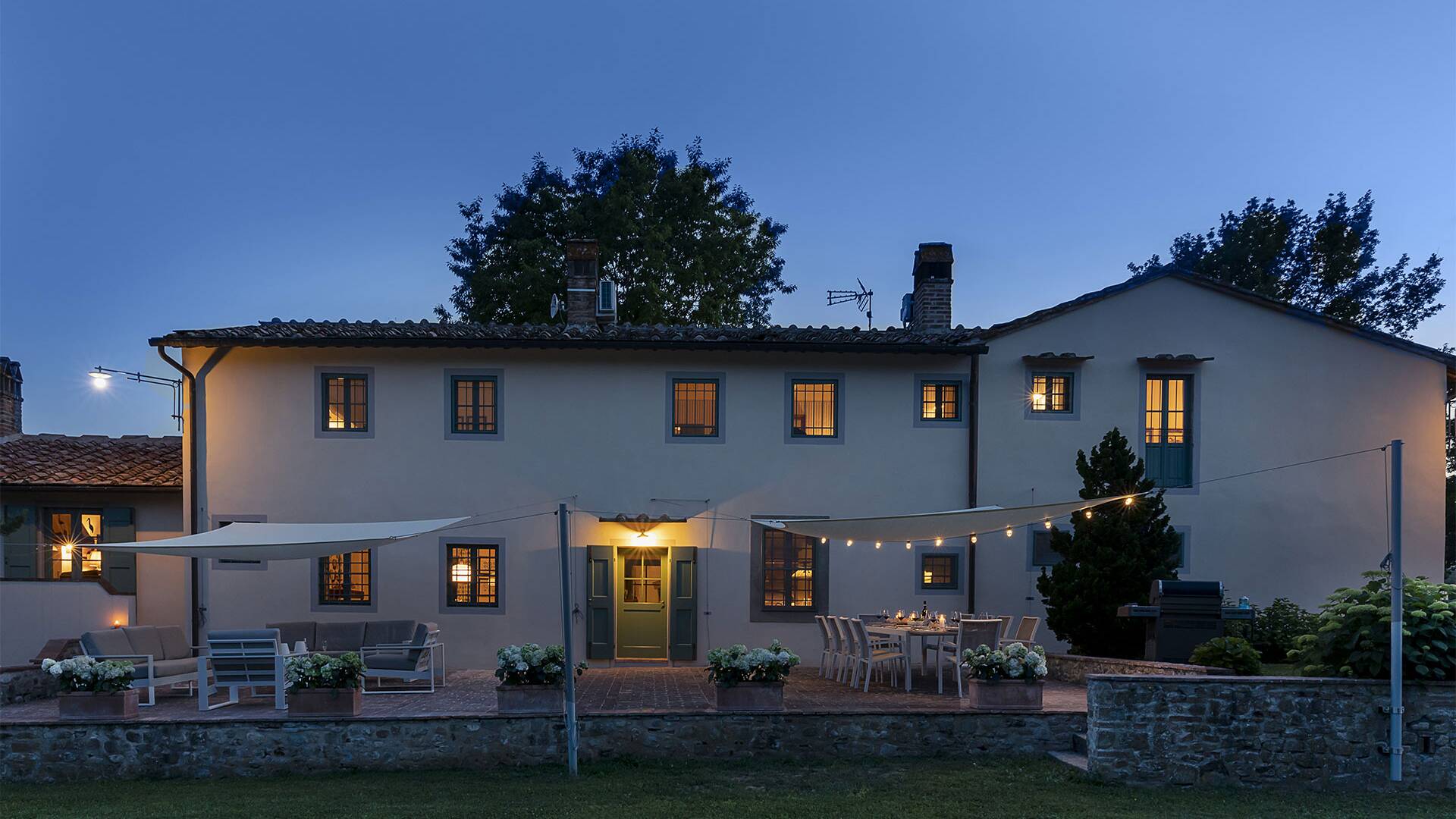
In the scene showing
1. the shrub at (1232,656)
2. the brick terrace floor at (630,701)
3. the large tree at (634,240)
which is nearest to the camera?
the brick terrace floor at (630,701)

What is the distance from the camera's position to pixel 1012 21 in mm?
10844

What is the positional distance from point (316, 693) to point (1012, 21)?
428 inches

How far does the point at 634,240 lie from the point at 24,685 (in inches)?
592

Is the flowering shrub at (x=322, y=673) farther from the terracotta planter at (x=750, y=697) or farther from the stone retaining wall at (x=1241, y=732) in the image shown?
the stone retaining wall at (x=1241, y=732)

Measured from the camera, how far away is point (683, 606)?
11.3 metres

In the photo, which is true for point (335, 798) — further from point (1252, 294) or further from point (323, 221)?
point (323, 221)

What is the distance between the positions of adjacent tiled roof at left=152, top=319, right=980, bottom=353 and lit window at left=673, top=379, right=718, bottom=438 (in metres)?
0.55

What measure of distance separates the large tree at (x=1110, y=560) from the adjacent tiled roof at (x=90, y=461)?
11580 mm

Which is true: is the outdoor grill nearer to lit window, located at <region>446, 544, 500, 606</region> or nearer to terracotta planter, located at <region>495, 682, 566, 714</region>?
terracotta planter, located at <region>495, 682, 566, 714</region>

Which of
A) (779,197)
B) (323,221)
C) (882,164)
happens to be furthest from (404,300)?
(882,164)

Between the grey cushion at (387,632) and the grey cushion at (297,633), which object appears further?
the grey cushion at (387,632)

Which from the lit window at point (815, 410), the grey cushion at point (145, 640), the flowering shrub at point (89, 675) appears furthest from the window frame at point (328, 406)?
the lit window at point (815, 410)

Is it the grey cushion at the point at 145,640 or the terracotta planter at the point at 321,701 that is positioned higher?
the grey cushion at the point at 145,640

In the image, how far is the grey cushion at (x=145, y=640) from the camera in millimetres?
9141
